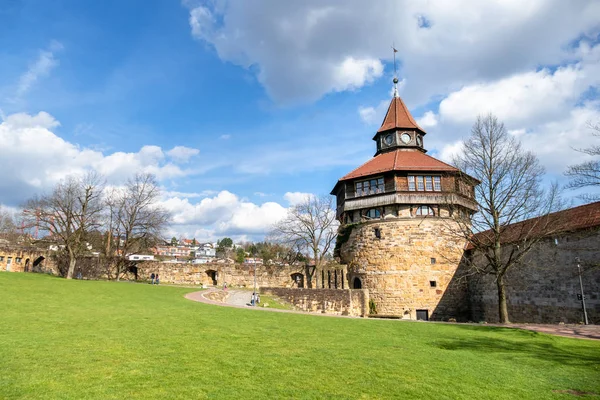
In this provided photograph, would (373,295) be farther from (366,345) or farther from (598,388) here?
(598,388)

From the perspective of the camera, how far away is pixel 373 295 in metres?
31.8

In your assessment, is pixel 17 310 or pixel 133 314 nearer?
pixel 17 310

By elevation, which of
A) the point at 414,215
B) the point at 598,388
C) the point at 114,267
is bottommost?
the point at 598,388

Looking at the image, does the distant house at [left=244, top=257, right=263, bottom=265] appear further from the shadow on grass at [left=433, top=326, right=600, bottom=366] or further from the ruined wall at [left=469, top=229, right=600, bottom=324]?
the shadow on grass at [left=433, top=326, right=600, bottom=366]

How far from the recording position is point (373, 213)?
33312mm

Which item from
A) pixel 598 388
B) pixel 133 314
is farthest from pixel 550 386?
pixel 133 314

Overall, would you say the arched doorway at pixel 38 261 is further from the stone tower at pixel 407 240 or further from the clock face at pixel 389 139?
the clock face at pixel 389 139

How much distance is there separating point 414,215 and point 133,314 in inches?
927

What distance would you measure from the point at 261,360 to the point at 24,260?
4950cm

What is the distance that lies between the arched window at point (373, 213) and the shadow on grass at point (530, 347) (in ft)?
62.0

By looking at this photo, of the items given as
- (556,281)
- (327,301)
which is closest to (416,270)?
(327,301)

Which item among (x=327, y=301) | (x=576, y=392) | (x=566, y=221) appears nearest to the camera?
(x=576, y=392)

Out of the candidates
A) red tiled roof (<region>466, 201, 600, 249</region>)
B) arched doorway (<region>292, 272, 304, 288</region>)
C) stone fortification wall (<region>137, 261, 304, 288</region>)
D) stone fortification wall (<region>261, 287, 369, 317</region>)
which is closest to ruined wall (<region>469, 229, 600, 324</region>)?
red tiled roof (<region>466, 201, 600, 249</region>)

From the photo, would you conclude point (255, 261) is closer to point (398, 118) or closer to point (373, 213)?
point (373, 213)
